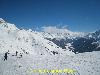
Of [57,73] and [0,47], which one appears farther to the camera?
[0,47]

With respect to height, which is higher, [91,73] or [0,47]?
[0,47]

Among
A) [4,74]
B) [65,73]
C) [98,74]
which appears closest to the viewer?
[98,74]

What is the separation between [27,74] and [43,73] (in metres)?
2.55

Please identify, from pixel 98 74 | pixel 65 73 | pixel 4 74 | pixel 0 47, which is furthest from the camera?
pixel 0 47

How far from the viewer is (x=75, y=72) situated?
2492 centimetres

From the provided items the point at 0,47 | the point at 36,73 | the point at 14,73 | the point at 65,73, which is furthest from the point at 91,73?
the point at 0,47

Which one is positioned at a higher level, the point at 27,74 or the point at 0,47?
the point at 0,47

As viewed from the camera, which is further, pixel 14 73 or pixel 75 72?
pixel 14 73

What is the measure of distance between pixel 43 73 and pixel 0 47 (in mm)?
182231

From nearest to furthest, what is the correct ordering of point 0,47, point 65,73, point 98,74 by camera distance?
point 98,74 → point 65,73 → point 0,47

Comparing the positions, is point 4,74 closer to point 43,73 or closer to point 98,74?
point 43,73

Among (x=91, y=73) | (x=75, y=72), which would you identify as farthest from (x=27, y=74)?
(x=91, y=73)

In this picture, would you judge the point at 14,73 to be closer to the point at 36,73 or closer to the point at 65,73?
the point at 36,73

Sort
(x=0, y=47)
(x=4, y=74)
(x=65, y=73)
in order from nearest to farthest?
1. (x=65, y=73)
2. (x=4, y=74)
3. (x=0, y=47)
